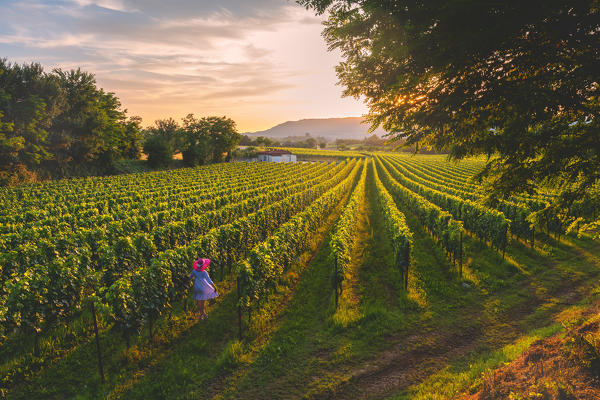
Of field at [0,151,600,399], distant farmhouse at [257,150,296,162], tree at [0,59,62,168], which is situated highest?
tree at [0,59,62,168]

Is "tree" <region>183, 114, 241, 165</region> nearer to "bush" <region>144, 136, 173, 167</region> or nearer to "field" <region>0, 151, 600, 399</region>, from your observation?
"bush" <region>144, 136, 173, 167</region>

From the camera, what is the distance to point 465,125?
22.1 ft

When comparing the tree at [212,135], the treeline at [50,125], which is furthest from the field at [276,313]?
the tree at [212,135]

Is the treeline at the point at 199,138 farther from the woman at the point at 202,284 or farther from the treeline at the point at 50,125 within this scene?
the woman at the point at 202,284

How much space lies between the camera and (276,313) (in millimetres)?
9672


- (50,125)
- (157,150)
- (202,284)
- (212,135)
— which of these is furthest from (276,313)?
(212,135)

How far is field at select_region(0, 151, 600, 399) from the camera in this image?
6.71m

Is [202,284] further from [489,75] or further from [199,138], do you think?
[199,138]

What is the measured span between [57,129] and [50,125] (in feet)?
4.92

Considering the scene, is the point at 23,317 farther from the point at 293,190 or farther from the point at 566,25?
the point at 293,190

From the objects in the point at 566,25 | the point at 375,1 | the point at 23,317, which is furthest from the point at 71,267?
the point at 566,25

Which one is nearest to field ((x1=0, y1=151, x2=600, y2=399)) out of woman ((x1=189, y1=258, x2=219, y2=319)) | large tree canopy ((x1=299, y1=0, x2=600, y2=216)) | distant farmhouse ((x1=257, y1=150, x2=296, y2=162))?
woman ((x1=189, y1=258, x2=219, y2=319))

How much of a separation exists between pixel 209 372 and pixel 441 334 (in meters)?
6.51

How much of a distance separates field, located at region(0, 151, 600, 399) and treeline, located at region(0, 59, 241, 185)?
33.8 meters
